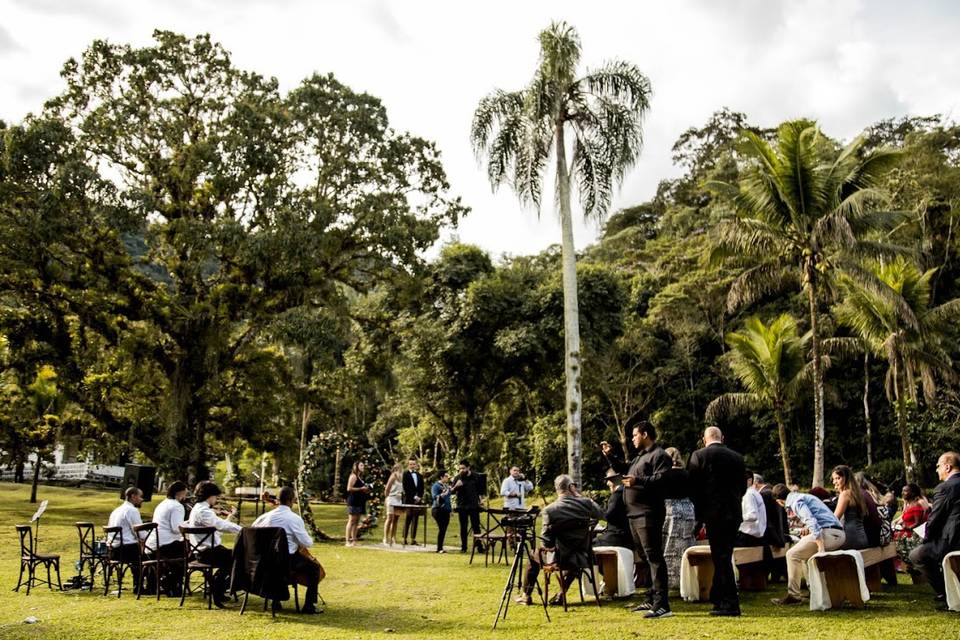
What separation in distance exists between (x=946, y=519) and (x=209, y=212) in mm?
19420

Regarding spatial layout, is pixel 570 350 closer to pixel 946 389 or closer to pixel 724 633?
pixel 724 633

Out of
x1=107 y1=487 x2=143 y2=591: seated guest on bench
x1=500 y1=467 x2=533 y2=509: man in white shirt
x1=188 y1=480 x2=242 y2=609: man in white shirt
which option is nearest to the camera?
x1=188 y1=480 x2=242 y2=609: man in white shirt

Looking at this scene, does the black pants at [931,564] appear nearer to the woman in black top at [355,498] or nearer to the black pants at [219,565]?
the black pants at [219,565]

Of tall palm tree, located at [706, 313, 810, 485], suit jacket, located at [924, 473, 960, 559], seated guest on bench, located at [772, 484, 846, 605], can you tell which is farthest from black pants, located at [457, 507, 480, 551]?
tall palm tree, located at [706, 313, 810, 485]

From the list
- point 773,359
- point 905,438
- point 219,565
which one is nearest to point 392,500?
point 219,565

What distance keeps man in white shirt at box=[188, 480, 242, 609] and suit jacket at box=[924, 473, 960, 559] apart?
275 inches

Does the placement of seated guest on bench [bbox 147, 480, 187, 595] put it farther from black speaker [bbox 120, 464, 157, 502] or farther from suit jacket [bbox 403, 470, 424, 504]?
black speaker [bbox 120, 464, 157, 502]

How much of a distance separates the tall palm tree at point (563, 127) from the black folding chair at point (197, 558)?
36.7 feet

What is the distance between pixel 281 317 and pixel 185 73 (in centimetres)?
717

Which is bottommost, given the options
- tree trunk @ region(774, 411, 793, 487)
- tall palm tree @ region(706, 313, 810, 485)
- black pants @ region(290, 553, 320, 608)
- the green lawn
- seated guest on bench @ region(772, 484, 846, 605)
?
the green lawn

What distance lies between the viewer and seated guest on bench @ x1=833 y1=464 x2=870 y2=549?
8.52 m

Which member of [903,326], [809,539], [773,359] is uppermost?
[903,326]

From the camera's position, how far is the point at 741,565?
9078 millimetres

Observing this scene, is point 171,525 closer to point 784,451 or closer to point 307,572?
point 307,572
